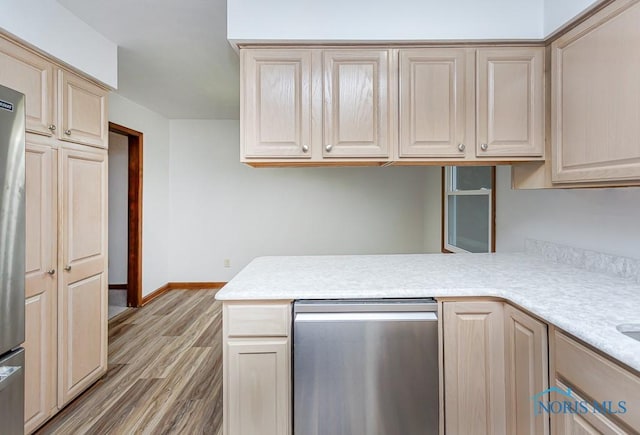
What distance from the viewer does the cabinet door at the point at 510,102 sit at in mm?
1798

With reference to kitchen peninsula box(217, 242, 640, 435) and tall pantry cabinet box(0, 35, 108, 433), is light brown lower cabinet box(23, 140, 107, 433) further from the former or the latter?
kitchen peninsula box(217, 242, 640, 435)

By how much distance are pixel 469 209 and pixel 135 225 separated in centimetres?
382

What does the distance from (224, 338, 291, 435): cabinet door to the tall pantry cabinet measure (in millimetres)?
1198

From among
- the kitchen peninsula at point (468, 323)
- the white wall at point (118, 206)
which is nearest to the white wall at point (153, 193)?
the white wall at point (118, 206)

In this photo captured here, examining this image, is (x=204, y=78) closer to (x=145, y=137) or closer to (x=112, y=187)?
(x=145, y=137)

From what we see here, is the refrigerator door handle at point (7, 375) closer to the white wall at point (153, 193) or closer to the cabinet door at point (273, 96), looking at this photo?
the cabinet door at point (273, 96)

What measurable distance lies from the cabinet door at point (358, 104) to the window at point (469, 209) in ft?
A: 4.54

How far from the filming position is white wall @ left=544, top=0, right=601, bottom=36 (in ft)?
4.93

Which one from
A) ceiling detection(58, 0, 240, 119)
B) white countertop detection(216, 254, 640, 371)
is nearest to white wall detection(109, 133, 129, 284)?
ceiling detection(58, 0, 240, 119)

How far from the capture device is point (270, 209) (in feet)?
15.5

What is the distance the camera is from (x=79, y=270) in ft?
6.97

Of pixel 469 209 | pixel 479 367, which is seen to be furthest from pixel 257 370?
pixel 469 209
